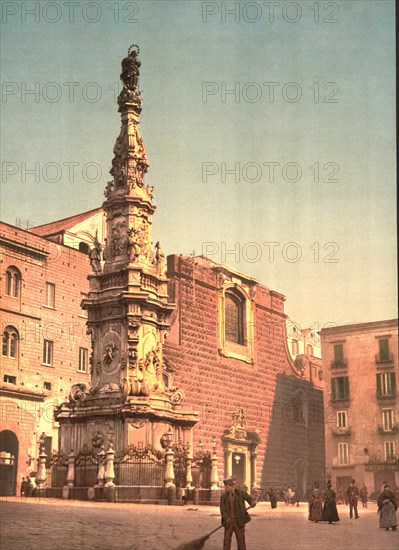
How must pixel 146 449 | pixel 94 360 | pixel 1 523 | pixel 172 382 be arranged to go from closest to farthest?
1. pixel 1 523
2. pixel 146 449
3. pixel 94 360
4. pixel 172 382

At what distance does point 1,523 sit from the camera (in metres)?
15.1

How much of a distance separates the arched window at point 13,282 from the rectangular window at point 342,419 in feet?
67.9

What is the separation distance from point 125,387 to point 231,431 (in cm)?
2021

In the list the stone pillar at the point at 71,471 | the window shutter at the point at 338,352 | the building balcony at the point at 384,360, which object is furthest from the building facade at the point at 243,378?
the stone pillar at the point at 71,471

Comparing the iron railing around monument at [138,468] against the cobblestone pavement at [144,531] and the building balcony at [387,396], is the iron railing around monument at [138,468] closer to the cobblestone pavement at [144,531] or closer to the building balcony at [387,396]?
the cobblestone pavement at [144,531]

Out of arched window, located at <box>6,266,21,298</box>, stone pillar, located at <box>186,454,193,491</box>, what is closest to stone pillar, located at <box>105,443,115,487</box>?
stone pillar, located at <box>186,454,193,491</box>

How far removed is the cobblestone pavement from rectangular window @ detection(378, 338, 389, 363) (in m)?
27.9

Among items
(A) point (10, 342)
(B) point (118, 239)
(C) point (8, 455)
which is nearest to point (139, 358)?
(B) point (118, 239)

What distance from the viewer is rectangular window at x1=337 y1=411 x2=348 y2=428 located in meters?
49.0

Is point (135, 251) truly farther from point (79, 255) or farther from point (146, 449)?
point (79, 255)

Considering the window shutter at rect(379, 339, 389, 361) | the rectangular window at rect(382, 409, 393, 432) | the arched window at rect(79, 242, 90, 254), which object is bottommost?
the rectangular window at rect(382, 409, 393, 432)

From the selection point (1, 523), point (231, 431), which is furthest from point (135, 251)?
point (231, 431)

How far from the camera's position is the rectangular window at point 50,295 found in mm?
40375

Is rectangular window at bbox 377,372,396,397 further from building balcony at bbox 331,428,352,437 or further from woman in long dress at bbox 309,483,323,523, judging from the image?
woman in long dress at bbox 309,483,323,523
